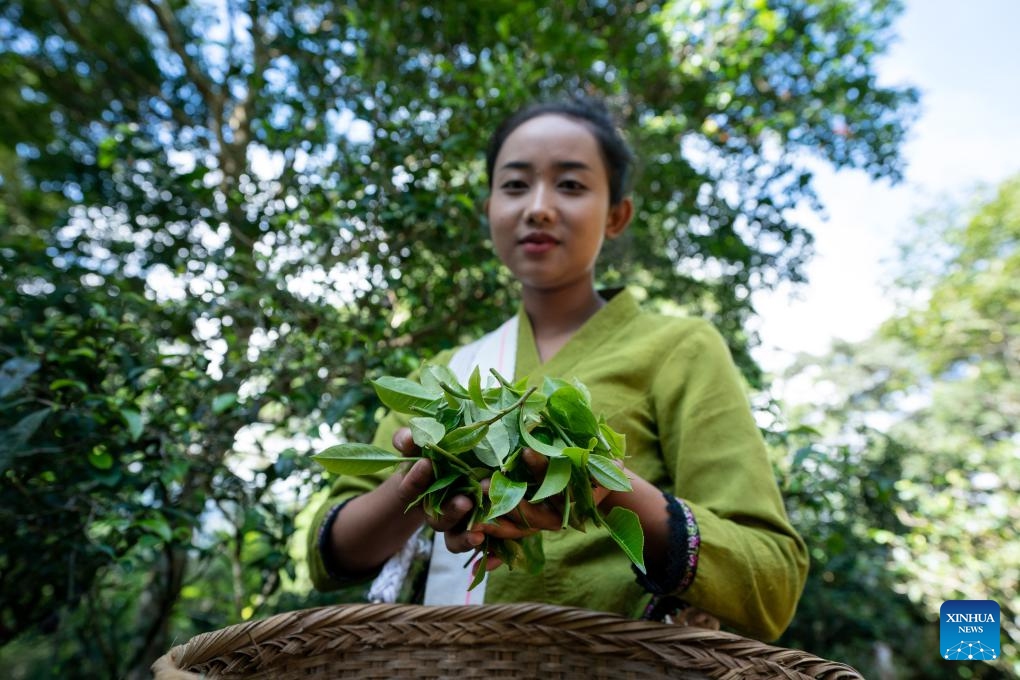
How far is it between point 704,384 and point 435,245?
3.35 feet

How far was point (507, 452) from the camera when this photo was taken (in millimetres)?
663

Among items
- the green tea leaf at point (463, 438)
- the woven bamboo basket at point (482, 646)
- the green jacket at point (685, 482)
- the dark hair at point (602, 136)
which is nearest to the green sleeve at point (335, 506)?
the green jacket at point (685, 482)

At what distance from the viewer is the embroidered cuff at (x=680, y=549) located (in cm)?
79

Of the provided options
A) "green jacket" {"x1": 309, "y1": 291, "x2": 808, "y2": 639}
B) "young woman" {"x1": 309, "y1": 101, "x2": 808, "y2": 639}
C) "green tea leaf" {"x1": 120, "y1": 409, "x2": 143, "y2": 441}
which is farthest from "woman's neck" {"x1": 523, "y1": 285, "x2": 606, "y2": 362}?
"green tea leaf" {"x1": 120, "y1": 409, "x2": 143, "y2": 441}

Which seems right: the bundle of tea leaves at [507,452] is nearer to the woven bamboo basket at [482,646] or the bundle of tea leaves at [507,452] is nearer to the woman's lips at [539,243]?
the woven bamboo basket at [482,646]

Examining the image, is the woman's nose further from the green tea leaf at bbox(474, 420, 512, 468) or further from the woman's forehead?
the green tea leaf at bbox(474, 420, 512, 468)

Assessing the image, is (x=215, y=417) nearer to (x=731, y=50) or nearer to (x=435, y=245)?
(x=435, y=245)

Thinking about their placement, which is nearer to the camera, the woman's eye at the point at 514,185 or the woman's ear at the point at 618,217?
the woman's eye at the point at 514,185

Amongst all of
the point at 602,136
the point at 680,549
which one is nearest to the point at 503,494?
the point at 680,549

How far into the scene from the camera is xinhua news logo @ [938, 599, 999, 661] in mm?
922

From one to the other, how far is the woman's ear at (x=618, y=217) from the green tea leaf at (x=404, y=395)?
0.74 metres

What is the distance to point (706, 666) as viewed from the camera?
72cm

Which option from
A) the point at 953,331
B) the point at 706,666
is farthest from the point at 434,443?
the point at 953,331

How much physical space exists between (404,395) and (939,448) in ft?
23.1
